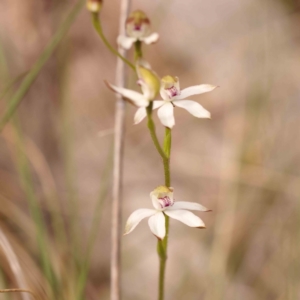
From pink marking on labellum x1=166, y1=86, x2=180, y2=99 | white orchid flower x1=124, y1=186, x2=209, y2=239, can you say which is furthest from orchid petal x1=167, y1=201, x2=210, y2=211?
pink marking on labellum x1=166, y1=86, x2=180, y2=99

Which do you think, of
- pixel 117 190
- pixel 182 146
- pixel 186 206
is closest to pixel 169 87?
pixel 186 206

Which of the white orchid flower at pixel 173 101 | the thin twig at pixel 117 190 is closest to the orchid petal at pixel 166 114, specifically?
the white orchid flower at pixel 173 101

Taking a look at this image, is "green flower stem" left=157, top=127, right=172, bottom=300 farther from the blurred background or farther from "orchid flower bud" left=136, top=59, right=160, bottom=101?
the blurred background

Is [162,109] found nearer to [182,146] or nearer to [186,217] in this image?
[186,217]

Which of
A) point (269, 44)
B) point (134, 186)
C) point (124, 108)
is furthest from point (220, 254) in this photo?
point (269, 44)

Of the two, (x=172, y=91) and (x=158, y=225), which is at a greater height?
(x=172, y=91)

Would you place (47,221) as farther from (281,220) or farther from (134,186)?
(281,220)

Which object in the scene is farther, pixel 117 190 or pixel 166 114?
pixel 117 190
